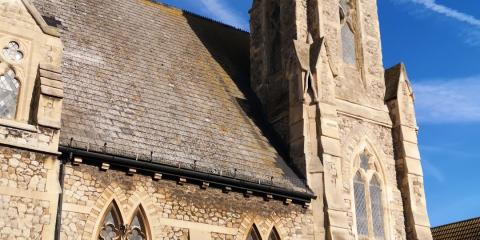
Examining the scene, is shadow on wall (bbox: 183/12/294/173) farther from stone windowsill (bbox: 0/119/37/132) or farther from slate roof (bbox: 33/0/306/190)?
stone windowsill (bbox: 0/119/37/132)

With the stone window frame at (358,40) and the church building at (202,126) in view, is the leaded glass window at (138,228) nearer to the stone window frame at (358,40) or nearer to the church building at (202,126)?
the church building at (202,126)

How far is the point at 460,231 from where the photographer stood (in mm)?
24688

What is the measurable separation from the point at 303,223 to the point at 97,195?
5183 mm

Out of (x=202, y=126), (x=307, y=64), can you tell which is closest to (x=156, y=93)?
(x=202, y=126)

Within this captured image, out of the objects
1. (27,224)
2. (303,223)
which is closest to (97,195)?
(27,224)

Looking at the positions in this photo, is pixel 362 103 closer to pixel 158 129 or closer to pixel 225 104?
→ pixel 225 104

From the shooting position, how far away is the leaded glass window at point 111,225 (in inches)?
492

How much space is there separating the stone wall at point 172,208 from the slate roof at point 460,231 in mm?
11389

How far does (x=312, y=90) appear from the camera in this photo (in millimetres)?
16750

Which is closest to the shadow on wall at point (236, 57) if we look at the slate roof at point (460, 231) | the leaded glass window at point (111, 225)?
the leaded glass window at point (111, 225)

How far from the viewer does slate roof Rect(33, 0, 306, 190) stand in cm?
1383

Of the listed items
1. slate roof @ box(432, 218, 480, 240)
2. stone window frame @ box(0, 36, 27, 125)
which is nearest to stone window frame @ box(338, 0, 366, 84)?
slate roof @ box(432, 218, 480, 240)

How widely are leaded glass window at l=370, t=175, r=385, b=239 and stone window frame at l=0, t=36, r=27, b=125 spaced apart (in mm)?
9315

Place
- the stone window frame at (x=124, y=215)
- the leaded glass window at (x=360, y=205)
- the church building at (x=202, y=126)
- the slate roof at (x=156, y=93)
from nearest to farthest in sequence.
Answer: the church building at (x=202, y=126) → the stone window frame at (x=124, y=215) → the slate roof at (x=156, y=93) → the leaded glass window at (x=360, y=205)
